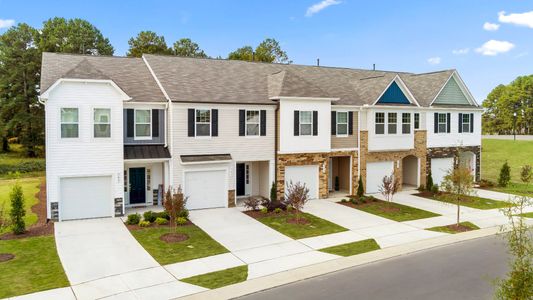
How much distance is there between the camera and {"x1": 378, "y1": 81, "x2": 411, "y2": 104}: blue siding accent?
90.0 feet

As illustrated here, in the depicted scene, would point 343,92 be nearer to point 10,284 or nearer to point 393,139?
point 393,139

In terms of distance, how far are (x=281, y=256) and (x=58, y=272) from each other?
285 inches

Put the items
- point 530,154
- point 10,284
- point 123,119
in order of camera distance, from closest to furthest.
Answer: point 10,284
point 123,119
point 530,154

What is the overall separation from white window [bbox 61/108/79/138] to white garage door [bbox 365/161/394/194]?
18.1 metres

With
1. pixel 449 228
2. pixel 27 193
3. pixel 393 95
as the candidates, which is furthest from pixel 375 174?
pixel 27 193

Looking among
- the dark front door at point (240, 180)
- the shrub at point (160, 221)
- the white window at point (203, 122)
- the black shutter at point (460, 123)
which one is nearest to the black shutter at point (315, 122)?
the dark front door at point (240, 180)

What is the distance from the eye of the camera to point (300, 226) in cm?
1875

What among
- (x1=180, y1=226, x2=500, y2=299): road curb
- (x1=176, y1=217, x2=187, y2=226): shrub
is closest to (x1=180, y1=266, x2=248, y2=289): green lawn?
(x1=180, y1=226, x2=500, y2=299): road curb

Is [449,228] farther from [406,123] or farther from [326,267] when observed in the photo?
[406,123]

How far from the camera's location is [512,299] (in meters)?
6.50

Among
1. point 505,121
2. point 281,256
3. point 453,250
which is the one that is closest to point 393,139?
point 453,250

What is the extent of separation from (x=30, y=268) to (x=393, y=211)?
17048mm

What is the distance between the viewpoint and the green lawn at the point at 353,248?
15031 mm

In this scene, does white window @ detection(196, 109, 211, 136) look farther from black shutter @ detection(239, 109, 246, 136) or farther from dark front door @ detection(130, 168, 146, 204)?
dark front door @ detection(130, 168, 146, 204)
